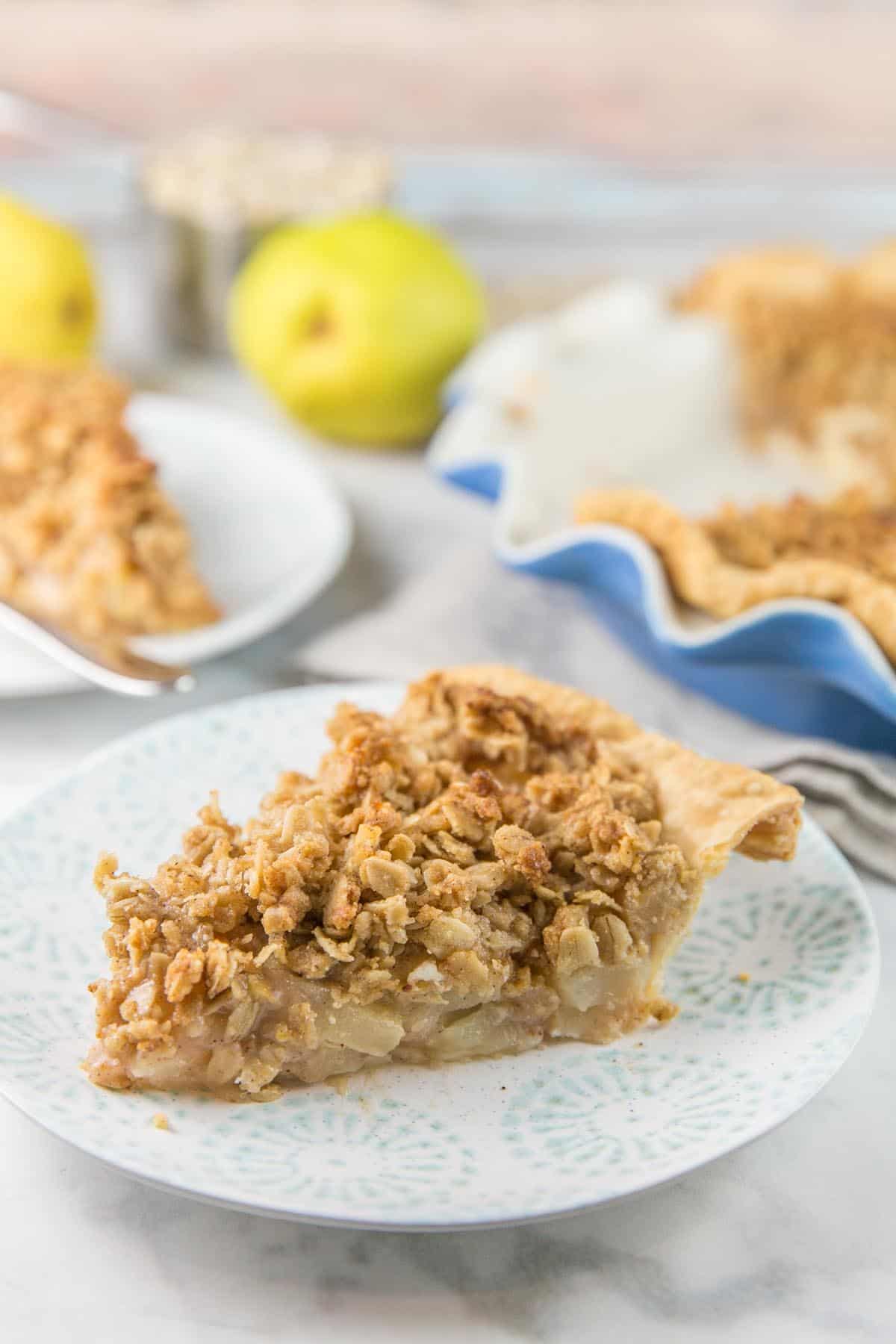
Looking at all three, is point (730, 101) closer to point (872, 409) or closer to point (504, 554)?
point (872, 409)

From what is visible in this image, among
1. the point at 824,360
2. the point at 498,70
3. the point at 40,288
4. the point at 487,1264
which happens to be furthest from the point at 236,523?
the point at 498,70

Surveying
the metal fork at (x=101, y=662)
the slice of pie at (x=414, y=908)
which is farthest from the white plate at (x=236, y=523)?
the slice of pie at (x=414, y=908)

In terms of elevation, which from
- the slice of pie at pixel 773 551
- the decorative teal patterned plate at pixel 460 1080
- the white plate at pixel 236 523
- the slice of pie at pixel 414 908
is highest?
the slice of pie at pixel 773 551

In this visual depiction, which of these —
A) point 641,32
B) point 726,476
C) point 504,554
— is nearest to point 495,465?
point 504,554

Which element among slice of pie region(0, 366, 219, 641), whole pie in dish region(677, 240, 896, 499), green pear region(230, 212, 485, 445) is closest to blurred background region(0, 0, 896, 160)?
green pear region(230, 212, 485, 445)

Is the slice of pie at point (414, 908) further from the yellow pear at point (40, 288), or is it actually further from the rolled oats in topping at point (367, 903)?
the yellow pear at point (40, 288)

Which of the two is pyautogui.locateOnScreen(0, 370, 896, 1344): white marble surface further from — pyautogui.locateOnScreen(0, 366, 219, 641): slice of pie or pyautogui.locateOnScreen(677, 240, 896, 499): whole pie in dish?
pyautogui.locateOnScreen(677, 240, 896, 499): whole pie in dish

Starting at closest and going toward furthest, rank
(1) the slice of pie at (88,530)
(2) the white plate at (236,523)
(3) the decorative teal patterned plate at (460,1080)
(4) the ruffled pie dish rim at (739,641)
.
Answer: (3) the decorative teal patterned plate at (460,1080)
(4) the ruffled pie dish rim at (739,641)
(2) the white plate at (236,523)
(1) the slice of pie at (88,530)
